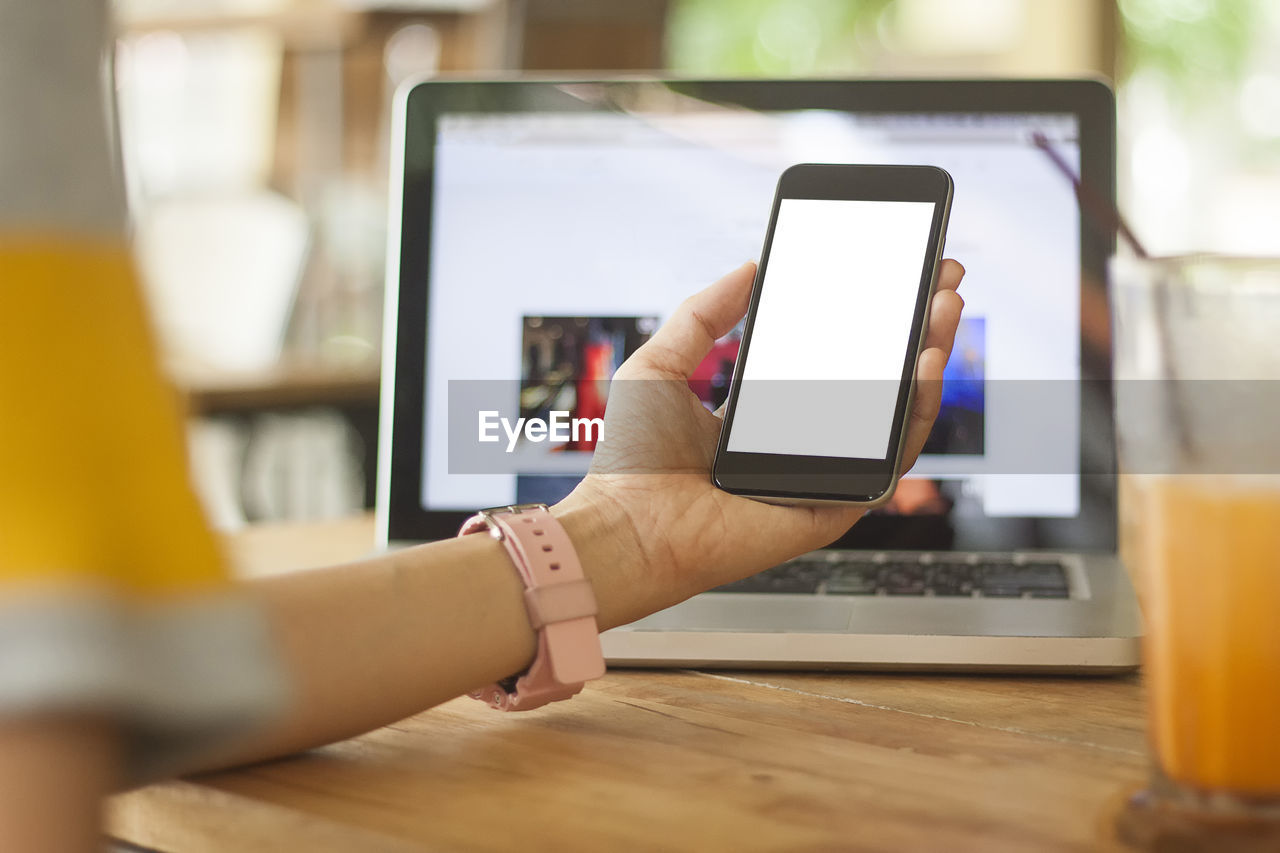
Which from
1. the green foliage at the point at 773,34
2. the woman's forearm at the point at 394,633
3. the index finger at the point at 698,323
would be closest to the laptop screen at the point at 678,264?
the index finger at the point at 698,323

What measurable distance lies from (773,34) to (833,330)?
4.33 metres

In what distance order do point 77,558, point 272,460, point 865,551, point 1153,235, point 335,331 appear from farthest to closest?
point 1153,235
point 335,331
point 272,460
point 865,551
point 77,558

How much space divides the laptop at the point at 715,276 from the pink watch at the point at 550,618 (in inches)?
6.6

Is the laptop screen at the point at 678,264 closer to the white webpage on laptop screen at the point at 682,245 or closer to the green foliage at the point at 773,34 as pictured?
the white webpage on laptop screen at the point at 682,245

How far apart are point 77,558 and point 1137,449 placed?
0.33 meters

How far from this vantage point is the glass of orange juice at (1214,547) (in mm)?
364

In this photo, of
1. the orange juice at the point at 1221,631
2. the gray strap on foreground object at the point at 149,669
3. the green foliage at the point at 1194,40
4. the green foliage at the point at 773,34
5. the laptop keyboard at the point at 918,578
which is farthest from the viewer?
the green foliage at the point at 773,34

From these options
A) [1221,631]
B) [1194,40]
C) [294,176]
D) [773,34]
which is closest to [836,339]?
[1221,631]

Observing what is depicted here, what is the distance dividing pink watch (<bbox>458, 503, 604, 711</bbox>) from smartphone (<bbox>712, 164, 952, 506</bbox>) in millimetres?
106

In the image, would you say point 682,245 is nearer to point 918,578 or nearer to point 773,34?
point 918,578

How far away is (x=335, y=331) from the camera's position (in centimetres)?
258

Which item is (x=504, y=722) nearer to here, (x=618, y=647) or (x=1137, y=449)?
(x=618, y=647)

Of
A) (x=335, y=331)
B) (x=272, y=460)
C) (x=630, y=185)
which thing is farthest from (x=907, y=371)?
(x=335, y=331)

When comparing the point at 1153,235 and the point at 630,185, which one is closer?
the point at 630,185
